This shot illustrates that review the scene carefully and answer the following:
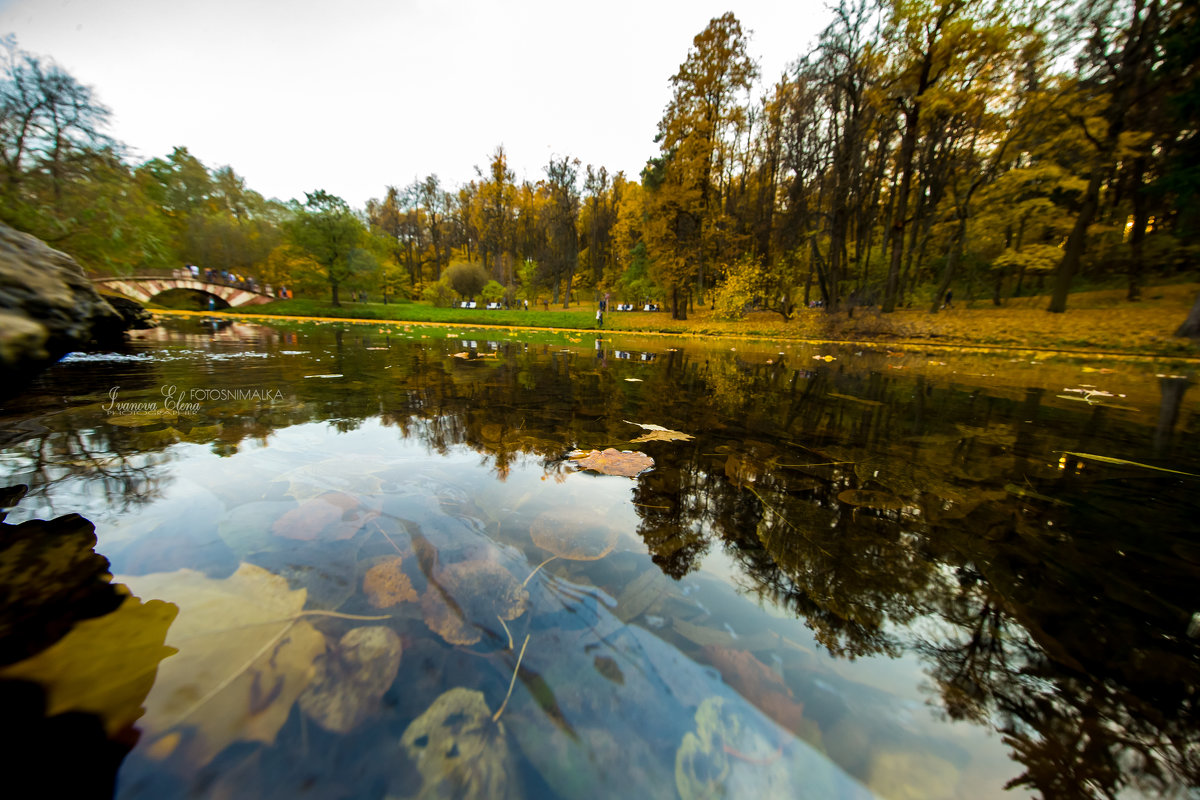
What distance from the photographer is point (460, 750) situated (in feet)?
2.70

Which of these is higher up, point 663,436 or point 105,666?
point 105,666

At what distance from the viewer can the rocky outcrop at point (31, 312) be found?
6.68 feet

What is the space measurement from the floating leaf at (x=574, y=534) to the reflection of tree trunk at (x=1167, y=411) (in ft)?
13.9

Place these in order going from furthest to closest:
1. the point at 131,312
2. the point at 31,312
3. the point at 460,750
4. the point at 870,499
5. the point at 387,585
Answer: the point at 131,312
the point at 31,312
the point at 870,499
the point at 387,585
the point at 460,750

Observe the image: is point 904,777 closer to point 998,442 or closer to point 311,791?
point 311,791

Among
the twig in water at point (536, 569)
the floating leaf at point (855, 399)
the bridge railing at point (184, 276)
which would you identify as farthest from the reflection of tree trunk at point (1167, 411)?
the bridge railing at point (184, 276)

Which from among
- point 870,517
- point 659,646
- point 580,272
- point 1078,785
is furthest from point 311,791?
point 580,272

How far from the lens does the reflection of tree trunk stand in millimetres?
3265

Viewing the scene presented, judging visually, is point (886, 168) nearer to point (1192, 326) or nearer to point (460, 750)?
point (1192, 326)

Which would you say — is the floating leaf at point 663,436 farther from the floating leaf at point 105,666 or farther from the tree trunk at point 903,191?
the tree trunk at point 903,191

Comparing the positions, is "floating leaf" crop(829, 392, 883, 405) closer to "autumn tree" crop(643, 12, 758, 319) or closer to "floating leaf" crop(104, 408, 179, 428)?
"floating leaf" crop(104, 408, 179, 428)

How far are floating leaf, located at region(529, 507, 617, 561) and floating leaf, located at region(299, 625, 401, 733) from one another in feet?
2.05

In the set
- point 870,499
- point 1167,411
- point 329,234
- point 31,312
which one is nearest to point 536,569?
point 870,499

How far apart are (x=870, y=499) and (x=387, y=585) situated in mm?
2194
